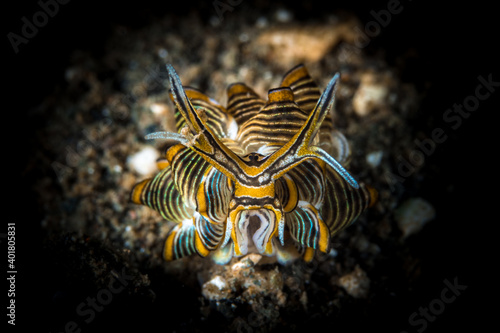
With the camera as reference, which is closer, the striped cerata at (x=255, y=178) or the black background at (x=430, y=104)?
the striped cerata at (x=255, y=178)

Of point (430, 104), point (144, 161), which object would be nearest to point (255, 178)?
point (144, 161)

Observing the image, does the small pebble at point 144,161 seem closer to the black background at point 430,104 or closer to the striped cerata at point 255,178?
the striped cerata at point 255,178

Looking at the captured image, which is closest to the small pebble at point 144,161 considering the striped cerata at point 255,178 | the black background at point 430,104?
the striped cerata at point 255,178

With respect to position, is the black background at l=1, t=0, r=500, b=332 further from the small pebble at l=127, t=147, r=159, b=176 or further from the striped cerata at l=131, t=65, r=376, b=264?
the small pebble at l=127, t=147, r=159, b=176

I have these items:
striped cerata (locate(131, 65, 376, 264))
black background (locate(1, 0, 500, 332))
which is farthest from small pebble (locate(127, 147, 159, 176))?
black background (locate(1, 0, 500, 332))

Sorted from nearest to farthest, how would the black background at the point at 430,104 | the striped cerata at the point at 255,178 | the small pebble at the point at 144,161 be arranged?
the striped cerata at the point at 255,178, the black background at the point at 430,104, the small pebble at the point at 144,161

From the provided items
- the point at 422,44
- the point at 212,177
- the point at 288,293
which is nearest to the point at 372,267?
the point at 288,293
